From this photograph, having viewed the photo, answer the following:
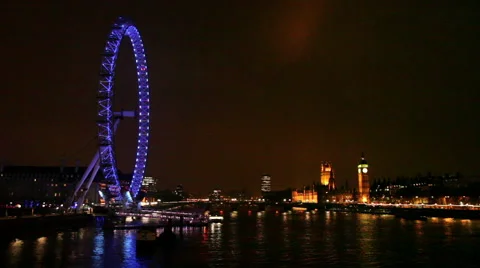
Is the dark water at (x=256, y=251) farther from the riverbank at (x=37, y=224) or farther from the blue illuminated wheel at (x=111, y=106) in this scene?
the blue illuminated wheel at (x=111, y=106)

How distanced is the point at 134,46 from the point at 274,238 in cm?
4195

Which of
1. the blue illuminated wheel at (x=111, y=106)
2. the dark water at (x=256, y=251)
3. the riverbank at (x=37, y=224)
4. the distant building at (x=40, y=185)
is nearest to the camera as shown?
the dark water at (x=256, y=251)

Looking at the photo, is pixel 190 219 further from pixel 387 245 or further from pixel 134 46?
pixel 387 245

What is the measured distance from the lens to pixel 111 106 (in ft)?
295

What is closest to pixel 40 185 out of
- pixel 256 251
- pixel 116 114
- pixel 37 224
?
pixel 116 114

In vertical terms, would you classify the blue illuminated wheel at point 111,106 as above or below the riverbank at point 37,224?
above

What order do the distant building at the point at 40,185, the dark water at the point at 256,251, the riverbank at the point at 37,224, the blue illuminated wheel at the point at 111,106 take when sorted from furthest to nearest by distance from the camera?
the distant building at the point at 40,185, the blue illuminated wheel at the point at 111,106, the riverbank at the point at 37,224, the dark water at the point at 256,251

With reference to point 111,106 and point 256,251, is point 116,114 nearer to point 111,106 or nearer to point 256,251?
point 111,106

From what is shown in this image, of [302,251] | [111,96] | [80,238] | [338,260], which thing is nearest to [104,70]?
[111,96]

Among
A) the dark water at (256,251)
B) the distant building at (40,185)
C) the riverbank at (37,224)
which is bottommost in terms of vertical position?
the dark water at (256,251)

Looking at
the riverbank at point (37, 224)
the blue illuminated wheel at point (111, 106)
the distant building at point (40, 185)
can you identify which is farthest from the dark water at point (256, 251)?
the distant building at point (40, 185)

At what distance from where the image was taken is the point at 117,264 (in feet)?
147

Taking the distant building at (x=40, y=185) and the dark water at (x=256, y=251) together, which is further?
the distant building at (x=40, y=185)

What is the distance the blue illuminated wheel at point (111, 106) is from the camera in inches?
3455
